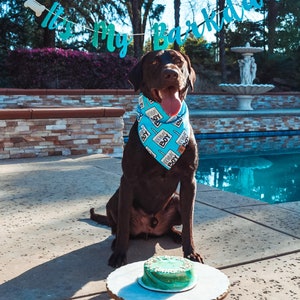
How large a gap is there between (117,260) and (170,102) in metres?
0.89

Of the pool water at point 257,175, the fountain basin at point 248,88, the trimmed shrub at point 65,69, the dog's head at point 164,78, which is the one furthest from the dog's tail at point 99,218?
the fountain basin at point 248,88

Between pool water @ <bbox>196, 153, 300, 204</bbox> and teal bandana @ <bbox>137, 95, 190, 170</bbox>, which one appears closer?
teal bandana @ <bbox>137, 95, 190, 170</bbox>

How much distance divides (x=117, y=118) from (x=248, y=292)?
5.07 meters

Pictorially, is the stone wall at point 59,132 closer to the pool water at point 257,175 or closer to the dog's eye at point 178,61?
the pool water at point 257,175

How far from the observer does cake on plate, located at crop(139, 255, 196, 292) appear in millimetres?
1685

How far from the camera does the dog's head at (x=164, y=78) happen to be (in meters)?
2.11

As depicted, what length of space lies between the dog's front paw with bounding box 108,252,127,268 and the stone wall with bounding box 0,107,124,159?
4.20 metres

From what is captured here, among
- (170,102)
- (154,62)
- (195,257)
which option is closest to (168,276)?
(195,257)

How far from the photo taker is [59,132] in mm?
6492

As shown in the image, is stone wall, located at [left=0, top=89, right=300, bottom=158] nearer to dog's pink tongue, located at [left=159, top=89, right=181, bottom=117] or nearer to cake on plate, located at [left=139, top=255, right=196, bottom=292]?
dog's pink tongue, located at [left=159, top=89, right=181, bottom=117]

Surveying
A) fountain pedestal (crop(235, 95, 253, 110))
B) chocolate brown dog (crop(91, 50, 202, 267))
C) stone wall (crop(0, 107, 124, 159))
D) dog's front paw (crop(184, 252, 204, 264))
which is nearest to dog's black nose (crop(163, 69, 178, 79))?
chocolate brown dog (crop(91, 50, 202, 267))

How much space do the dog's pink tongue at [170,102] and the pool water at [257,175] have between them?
147 inches

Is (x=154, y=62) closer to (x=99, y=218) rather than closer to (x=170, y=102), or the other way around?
(x=170, y=102)

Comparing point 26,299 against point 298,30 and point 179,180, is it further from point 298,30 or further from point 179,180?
point 298,30
